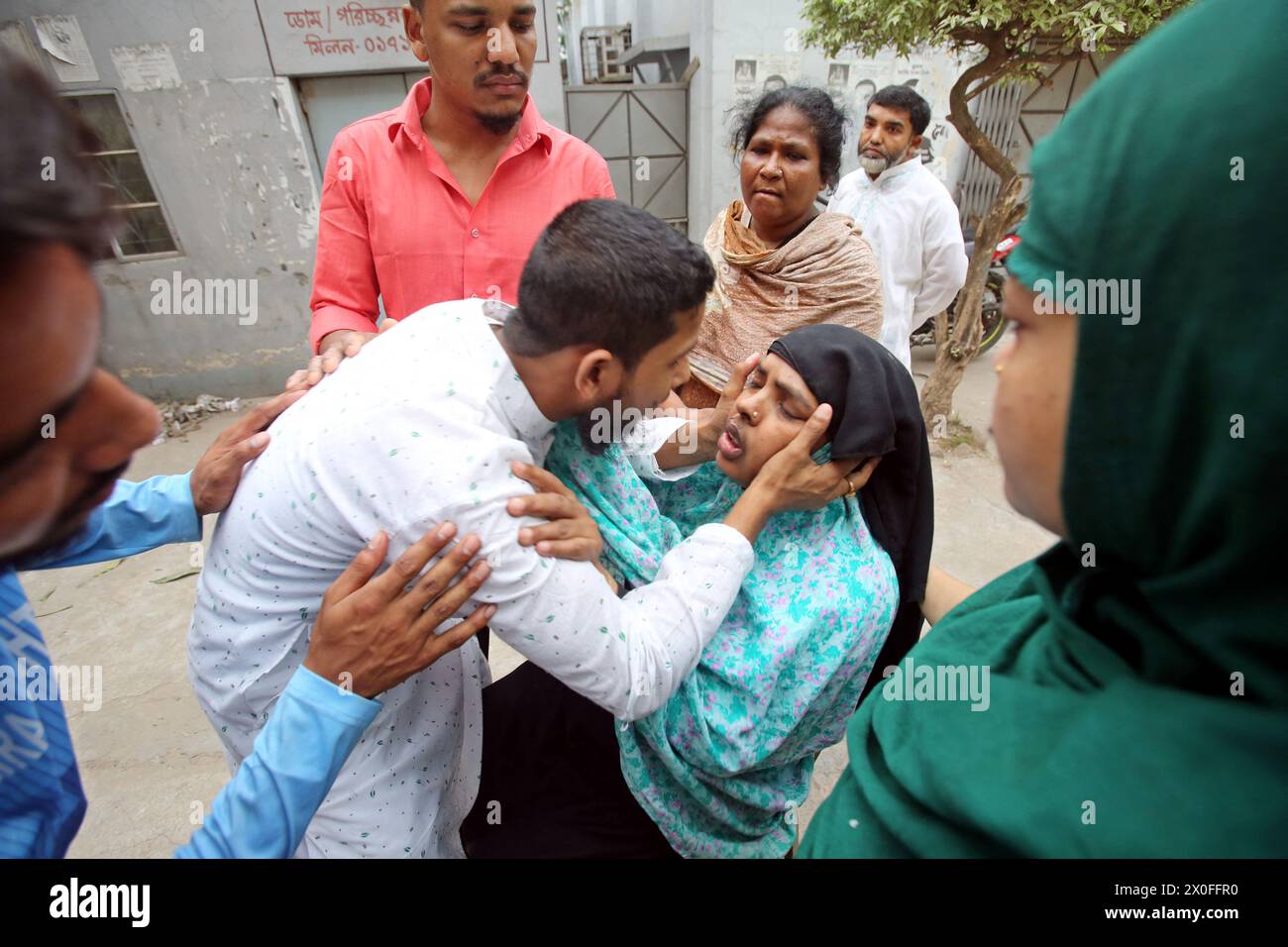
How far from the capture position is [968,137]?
4109mm

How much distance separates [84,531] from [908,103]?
4.37 m

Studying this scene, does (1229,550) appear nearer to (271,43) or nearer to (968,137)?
(968,137)

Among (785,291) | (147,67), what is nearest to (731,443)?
(785,291)

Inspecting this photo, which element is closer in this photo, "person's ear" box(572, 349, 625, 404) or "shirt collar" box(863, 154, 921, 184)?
"person's ear" box(572, 349, 625, 404)

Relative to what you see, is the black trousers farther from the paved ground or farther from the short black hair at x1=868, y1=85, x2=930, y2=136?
the short black hair at x1=868, y1=85, x2=930, y2=136

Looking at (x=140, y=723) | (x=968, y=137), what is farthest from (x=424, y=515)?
(x=968, y=137)

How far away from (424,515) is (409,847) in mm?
810

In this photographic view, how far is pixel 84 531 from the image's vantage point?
96 cm

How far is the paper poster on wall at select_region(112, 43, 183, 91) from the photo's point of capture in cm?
498

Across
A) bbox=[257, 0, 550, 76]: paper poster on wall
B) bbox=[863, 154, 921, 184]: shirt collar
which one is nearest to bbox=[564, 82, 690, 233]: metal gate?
bbox=[257, 0, 550, 76]: paper poster on wall

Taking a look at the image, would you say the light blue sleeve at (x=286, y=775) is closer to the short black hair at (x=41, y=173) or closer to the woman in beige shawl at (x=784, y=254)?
the short black hair at (x=41, y=173)

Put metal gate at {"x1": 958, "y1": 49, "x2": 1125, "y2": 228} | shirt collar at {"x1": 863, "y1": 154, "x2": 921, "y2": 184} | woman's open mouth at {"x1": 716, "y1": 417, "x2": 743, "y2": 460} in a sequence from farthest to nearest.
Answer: metal gate at {"x1": 958, "y1": 49, "x2": 1125, "y2": 228} < shirt collar at {"x1": 863, "y1": 154, "x2": 921, "y2": 184} < woman's open mouth at {"x1": 716, "y1": 417, "x2": 743, "y2": 460}

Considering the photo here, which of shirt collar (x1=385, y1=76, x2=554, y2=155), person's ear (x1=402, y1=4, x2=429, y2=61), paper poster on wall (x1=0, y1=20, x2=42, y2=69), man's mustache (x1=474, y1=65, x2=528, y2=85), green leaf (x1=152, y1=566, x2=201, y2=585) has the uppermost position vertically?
paper poster on wall (x1=0, y1=20, x2=42, y2=69)
